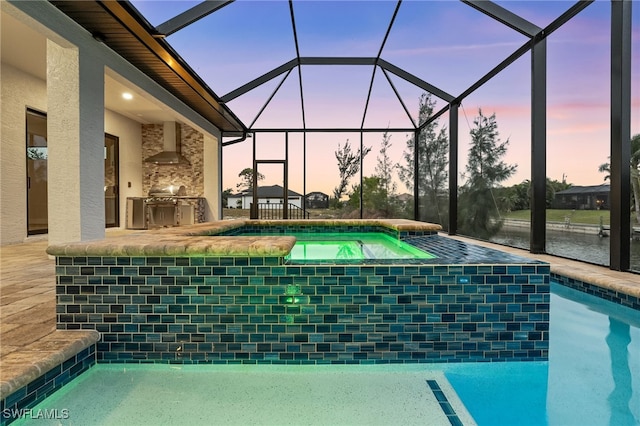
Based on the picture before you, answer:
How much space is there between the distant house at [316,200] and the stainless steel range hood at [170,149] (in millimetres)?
3611

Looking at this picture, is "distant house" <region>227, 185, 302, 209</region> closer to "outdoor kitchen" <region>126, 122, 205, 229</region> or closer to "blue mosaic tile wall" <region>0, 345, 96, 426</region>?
"outdoor kitchen" <region>126, 122, 205, 229</region>

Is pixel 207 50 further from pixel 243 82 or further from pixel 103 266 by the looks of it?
pixel 103 266

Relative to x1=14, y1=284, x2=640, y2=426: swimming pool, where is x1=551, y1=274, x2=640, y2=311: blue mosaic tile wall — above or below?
above

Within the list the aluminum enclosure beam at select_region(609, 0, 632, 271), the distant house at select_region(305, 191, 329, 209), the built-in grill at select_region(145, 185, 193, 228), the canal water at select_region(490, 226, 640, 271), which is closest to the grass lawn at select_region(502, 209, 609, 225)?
the canal water at select_region(490, 226, 640, 271)

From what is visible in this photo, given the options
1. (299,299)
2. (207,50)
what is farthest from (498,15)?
(299,299)

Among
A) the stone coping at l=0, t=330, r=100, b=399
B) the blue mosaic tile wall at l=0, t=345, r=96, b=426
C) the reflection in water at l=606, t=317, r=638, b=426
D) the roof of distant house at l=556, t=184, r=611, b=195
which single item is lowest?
the reflection in water at l=606, t=317, r=638, b=426

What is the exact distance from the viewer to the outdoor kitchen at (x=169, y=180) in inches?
372

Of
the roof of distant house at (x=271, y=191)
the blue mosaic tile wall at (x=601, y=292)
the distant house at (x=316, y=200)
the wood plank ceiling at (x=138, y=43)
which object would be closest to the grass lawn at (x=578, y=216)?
the blue mosaic tile wall at (x=601, y=292)

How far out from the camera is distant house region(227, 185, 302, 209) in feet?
34.4

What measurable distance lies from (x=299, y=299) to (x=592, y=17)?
18.3 feet

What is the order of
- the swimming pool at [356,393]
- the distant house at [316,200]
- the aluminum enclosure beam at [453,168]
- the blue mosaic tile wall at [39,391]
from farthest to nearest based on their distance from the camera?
the distant house at [316,200] → the aluminum enclosure beam at [453,168] → the swimming pool at [356,393] → the blue mosaic tile wall at [39,391]

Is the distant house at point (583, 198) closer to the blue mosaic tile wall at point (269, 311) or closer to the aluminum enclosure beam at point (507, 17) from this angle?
the aluminum enclosure beam at point (507, 17)

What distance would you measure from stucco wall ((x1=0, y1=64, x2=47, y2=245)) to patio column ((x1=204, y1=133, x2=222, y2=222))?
4104mm

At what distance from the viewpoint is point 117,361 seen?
201cm
